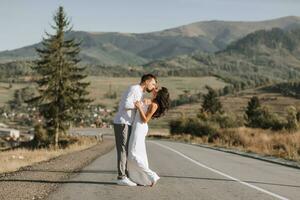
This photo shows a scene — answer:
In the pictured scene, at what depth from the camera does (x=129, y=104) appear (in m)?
12.8

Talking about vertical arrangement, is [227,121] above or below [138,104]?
below

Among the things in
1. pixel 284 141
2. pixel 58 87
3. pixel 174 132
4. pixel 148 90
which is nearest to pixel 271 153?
pixel 284 141

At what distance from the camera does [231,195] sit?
1153 centimetres

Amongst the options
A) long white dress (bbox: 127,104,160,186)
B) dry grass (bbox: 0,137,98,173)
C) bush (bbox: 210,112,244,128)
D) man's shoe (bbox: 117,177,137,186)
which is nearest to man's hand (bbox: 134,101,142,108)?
long white dress (bbox: 127,104,160,186)

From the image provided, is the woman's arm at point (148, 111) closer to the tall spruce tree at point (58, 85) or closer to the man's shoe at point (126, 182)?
the man's shoe at point (126, 182)

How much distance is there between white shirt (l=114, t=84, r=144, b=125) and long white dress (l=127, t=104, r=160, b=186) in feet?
0.49

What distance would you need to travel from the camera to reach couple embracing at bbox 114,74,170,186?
1275 cm

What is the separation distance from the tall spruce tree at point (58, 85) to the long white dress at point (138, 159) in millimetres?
49297

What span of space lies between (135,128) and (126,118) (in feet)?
0.94

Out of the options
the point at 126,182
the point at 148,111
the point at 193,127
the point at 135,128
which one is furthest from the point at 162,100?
the point at 193,127

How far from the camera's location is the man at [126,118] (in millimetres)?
12820

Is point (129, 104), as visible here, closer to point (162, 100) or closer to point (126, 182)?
point (162, 100)

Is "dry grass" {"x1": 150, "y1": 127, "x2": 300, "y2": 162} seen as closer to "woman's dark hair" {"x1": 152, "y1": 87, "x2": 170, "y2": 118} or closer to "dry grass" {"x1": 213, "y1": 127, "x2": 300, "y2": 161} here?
"dry grass" {"x1": 213, "y1": 127, "x2": 300, "y2": 161}

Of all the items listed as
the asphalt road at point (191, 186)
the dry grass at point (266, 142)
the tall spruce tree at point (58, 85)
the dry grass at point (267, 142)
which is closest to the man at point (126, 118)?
the asphalt road at point (191, 186)
